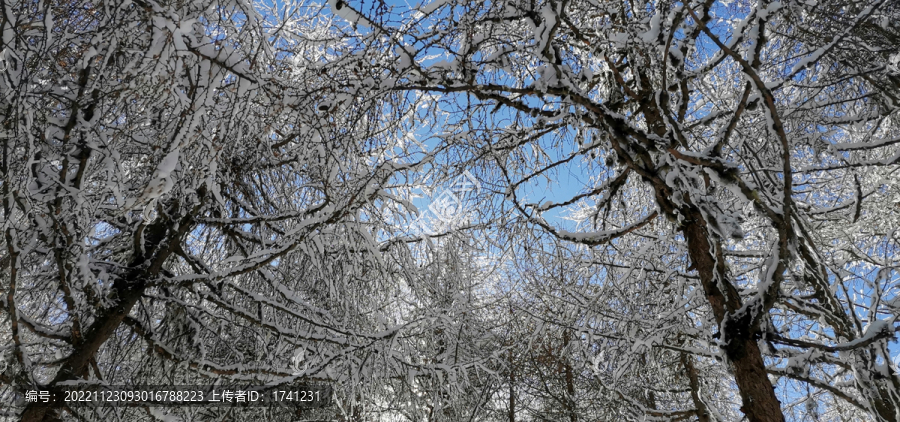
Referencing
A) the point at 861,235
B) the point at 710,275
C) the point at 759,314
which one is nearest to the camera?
the point at 759,314

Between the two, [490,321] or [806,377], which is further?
[490,321]

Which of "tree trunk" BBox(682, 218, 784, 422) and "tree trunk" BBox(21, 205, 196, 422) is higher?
"tree trunk" BBox(21, 205, 196, 422)

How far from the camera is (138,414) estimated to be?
14.1 feet

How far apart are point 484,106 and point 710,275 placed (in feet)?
5.14

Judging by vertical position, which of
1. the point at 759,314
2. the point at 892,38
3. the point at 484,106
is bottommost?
the point at 759,314

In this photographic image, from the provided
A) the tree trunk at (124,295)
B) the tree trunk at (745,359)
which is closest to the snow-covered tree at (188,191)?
the tree trunk at (124,295)

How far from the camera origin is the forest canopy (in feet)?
7.60

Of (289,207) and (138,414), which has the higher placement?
(289,207)

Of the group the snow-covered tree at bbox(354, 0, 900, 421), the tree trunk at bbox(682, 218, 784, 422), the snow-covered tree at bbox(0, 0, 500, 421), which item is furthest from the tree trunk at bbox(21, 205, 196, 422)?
the tree trunk at bbox(682, 218, 784, 422)

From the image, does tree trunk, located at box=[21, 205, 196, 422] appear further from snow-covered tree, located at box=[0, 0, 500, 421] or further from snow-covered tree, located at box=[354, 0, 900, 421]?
snow-covered tree, located at box=[354, 0, 900, 421]

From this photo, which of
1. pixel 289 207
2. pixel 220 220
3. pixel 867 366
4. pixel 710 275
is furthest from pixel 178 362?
pixel 867 366

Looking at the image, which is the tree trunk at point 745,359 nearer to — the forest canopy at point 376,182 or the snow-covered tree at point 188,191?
the forest canopy at point 376,182

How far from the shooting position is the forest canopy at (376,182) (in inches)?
91.2

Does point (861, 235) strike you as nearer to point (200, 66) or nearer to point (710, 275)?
point (710, 275)
